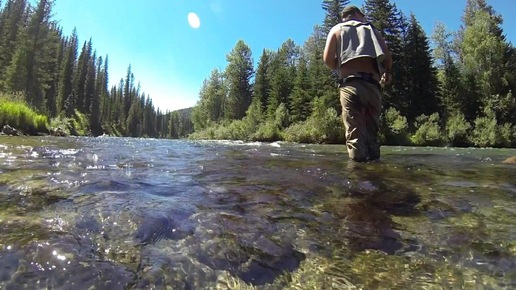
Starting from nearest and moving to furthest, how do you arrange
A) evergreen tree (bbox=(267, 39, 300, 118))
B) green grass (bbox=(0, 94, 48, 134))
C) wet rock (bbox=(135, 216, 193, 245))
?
1. wet rock (bbox=(135, 216, 193, 245))
2. green grass (bbox=(0, 94, 48, 134))
3. evergreen tree (bbox=(267, 39, 300, 118))

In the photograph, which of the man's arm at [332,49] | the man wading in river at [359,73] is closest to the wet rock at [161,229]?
the man wading in river at [359,73]

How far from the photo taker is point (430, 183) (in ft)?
13.2

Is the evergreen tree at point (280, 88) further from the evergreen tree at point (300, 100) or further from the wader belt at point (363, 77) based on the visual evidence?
the wader belt at point (363, 77)

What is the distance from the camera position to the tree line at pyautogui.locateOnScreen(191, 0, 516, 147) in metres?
29.3

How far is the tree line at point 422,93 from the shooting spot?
2934 cm

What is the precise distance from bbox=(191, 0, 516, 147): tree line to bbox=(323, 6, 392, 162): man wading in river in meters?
22.6

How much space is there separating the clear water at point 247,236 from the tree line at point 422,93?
25928mm

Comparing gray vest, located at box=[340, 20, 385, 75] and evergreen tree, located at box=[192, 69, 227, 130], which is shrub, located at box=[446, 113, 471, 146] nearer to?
gray vest, located at box=[340, 20, 385, 75]

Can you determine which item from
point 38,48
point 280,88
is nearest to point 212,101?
point 280,88

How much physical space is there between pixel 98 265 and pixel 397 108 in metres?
36.7

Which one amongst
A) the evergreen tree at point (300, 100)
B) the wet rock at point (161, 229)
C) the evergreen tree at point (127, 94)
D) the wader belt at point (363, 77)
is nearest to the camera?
the wet rock at point (161, 229)

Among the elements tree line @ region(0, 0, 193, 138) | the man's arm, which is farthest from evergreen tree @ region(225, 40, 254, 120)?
the man's arm

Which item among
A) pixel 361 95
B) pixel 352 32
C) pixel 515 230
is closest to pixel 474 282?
pixel 515 230

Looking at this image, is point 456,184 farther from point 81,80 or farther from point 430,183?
point 81,80
